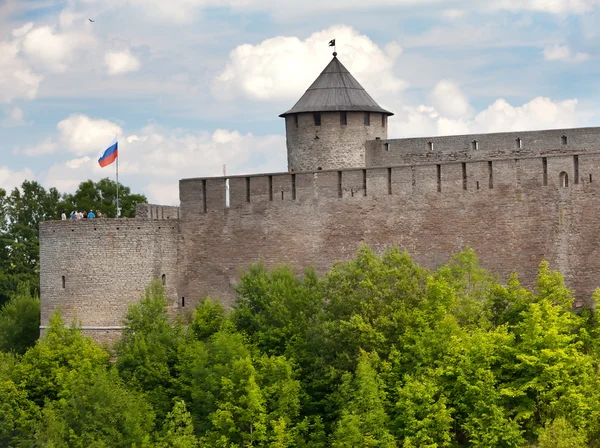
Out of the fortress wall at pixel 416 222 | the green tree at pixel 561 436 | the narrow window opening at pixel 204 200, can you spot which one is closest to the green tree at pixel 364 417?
the green tree at pixel 561 436

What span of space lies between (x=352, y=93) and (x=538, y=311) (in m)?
10.3

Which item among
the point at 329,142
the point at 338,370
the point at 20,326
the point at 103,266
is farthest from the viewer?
the point at 20,326

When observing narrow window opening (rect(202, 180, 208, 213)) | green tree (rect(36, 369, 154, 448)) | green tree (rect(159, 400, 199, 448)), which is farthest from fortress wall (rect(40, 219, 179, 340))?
green tree (rect(159, 400, 199, 448))

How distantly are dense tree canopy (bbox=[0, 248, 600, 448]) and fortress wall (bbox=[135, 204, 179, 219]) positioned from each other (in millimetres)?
2848

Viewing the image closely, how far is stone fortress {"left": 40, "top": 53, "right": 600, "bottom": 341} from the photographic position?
35.5m

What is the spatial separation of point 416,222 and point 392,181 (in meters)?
1.20

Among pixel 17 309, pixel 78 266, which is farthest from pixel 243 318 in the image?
pixel 17 309

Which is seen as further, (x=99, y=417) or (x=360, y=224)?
(x=360, y=224)

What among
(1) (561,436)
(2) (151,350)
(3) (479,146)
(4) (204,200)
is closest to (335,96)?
(3) (479,146)

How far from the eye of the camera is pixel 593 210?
35.1 m

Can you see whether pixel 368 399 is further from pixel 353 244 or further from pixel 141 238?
pixel 141 238

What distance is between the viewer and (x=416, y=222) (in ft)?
120

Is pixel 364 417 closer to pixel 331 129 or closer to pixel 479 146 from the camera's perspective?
pixel 331 129

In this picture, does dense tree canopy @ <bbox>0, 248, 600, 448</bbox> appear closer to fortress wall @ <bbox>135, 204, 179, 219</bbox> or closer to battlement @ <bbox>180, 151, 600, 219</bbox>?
battlement @ <bbox>180, 151, 600, 219</bbox>
